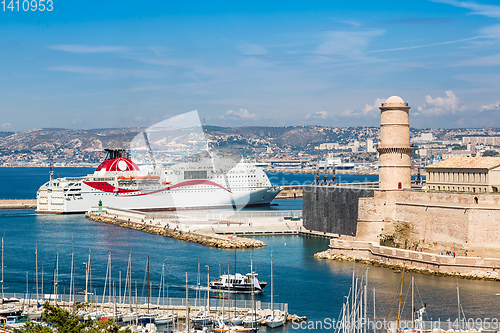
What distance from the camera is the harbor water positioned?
18.4 meters

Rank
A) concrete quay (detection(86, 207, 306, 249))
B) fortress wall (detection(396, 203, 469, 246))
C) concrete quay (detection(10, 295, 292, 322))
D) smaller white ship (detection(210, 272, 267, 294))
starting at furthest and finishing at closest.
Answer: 1. concrete quay (detection(86, 207, 306, 249))
2. fortress wall (detection(396, 203, 469, 246))
3. smaller white ship (detection(210, 272, 267, 294))
4. concrete quay (detection(10, 295, 292, 322))

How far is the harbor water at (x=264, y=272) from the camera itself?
18.4m

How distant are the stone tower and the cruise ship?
25.8 m

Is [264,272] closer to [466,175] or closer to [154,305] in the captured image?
[154,305]

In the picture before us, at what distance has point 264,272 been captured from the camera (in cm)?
2352

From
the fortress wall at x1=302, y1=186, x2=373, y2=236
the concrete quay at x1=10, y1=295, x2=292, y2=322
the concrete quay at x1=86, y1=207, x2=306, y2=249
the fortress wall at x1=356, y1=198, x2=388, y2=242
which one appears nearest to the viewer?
the concrete quay at x1=10, y1=295, x2=292, y2=322

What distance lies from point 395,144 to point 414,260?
4.74 meters

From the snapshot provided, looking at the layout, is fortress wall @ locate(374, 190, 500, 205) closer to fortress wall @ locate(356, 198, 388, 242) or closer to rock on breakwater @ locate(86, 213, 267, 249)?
fortress wall @ locate(356, 198, 388, 242)

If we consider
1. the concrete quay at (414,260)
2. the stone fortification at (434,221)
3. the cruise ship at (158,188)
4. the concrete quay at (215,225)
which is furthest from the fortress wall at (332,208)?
the cruise ship at (158,188)

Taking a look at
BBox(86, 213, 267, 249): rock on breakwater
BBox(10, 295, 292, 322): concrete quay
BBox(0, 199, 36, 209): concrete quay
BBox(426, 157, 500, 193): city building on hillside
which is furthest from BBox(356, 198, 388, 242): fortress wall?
BBox(0, 199, 36, 209): concrete quay

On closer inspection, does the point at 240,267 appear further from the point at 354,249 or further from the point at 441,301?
the point at 441,301

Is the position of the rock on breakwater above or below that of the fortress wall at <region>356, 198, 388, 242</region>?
below

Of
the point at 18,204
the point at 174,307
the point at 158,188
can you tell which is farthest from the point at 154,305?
the point at 18,204

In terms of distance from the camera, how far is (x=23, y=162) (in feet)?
622
